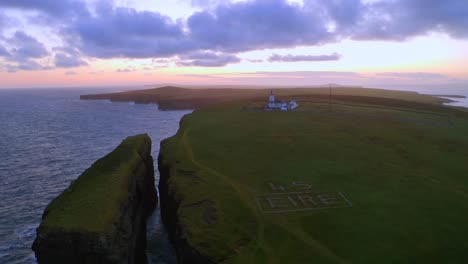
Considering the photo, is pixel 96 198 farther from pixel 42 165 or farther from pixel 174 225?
pixel 42 165

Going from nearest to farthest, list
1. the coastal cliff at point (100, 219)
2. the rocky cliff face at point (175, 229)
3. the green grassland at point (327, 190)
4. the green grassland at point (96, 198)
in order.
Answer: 1. the green grassland at point (327, 190)
2. the rocky cliff face at point (175, 229)
3. the coastal cliff at point (100, 219)
4. the green grassland at point (96, 198)

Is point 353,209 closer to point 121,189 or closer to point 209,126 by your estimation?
point 121,189

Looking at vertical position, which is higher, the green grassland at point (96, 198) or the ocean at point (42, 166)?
the green grassland at point (96, 198)

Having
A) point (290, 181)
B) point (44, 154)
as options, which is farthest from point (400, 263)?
point (44, 154)

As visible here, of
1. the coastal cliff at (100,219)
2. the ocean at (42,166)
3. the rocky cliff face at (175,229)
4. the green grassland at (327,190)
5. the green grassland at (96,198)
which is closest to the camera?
the green grassland at (327,190)

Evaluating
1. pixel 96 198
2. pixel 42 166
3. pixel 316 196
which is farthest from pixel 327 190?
pixel 42 166

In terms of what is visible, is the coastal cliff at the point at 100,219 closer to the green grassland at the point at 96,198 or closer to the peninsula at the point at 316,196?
the green grassland at the point at 96,198

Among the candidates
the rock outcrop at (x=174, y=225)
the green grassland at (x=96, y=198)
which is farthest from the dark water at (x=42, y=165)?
the green grassland at (x=96, y=198)

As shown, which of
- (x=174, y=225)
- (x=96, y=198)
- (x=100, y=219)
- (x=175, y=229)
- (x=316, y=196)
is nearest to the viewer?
(x=100, y=219)
